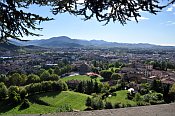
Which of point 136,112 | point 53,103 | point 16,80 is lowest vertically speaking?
point 16,80

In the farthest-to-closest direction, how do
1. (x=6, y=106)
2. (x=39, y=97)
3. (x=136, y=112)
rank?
1. (x=39, y=97)
2. (x=6, y=106)
3. (x=136, y=112)

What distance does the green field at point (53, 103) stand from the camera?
37853 millimetres

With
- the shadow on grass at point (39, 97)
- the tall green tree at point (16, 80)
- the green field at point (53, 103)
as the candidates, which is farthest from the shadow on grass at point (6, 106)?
the tall green tree at point (16, 80)

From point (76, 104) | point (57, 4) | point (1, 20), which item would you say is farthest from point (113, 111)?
point (76, 104)

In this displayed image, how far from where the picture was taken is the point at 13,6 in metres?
4.57

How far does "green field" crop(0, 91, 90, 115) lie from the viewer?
37.9m

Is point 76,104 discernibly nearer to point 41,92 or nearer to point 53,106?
point 53,106

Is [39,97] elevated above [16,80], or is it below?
above

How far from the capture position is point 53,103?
139ft

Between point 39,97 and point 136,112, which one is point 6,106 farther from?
point 136,112

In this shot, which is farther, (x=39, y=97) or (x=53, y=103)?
(x=39, y=97)

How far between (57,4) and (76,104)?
119 ft

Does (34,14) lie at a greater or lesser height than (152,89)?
greater

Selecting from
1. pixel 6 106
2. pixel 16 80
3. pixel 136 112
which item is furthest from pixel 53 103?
pixel 136 112
